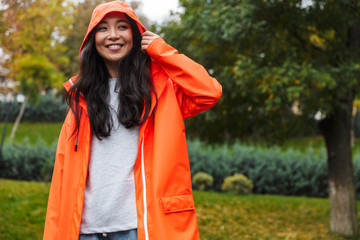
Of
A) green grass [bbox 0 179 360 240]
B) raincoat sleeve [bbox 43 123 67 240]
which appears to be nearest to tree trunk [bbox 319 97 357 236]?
green grass [bbox 0 179 360 240]

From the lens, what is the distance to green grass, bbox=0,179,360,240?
5.99 meters

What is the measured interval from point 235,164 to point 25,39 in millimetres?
6381

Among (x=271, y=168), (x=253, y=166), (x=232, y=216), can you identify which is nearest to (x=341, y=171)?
(x=232, y=216)

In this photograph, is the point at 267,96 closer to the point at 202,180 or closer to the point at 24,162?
the point at 202,180

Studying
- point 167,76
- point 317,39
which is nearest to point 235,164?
point 317,39

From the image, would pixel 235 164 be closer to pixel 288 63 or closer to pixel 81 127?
pixel 288 63

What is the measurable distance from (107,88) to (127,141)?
13.0 inches

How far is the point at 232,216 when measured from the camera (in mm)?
7672

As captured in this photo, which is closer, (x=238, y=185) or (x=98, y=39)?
(x=98, y=39)

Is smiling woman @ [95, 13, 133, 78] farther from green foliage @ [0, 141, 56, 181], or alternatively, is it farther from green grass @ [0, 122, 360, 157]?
green grass @ [0, 122, 360, 157]

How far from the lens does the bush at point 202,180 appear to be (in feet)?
35.4

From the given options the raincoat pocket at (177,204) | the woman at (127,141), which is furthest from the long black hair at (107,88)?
the raincoat pocket at (177,204)

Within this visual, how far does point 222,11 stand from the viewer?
5.30 m

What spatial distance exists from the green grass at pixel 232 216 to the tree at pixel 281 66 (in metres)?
0.80
